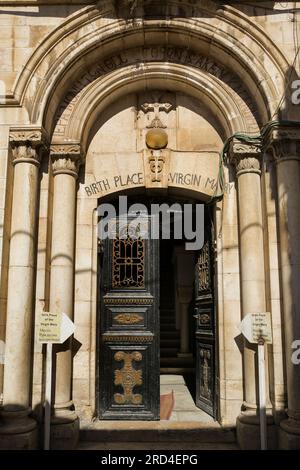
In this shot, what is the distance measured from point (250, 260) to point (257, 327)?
0.94m

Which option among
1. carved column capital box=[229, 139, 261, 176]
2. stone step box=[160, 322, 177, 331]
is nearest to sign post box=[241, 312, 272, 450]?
carved column capital box=[229, 139, 261, 176]

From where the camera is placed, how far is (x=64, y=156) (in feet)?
21.5

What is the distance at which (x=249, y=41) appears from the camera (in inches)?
257

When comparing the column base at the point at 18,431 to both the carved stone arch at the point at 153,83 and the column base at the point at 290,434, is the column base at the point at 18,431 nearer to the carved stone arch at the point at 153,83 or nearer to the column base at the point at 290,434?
the column base at the point at 290,434

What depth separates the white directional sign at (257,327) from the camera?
18.9 ft

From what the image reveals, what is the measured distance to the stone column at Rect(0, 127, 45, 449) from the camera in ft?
18.2

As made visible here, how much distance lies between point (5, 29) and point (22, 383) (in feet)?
16.2

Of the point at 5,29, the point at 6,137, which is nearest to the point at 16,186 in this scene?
the point at 6,137

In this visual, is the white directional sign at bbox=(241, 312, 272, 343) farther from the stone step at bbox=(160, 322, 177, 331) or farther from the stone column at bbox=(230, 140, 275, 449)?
the stone step at bbox=(160, 322, 177, 331)

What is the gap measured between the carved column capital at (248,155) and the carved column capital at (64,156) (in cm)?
229

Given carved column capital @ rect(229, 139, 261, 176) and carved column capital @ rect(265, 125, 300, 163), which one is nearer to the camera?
carved column capital @ rect(265, 125, 300, 163)

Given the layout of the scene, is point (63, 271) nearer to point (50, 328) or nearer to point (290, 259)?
point (50, 328)

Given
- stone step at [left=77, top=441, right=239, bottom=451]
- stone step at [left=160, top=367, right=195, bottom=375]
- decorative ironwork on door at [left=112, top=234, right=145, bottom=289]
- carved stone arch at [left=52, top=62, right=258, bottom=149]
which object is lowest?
stone step at [left=77, top=441, right=239, bottom=451]

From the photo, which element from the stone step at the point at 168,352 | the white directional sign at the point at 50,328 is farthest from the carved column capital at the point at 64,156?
the stone step at the point at 168,352
